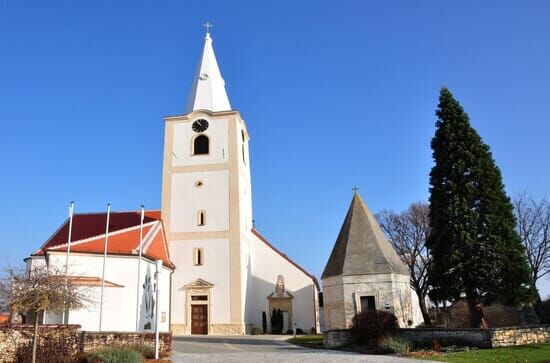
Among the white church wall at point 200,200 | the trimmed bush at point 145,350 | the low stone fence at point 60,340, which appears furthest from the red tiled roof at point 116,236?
the trimmed bush at point 145,350

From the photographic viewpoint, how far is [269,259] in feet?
119

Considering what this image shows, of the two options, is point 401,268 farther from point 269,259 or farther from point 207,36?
point 207,36

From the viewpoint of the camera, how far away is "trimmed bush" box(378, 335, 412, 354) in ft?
60.1

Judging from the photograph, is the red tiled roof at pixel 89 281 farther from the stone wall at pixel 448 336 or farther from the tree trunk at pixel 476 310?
the tree trunk at pixel 476 310

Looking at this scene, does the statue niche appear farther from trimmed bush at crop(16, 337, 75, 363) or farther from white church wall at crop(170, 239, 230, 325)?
trimmed bush at crop(16, 337, 75, 363)

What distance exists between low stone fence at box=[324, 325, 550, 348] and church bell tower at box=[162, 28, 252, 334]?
14.8m

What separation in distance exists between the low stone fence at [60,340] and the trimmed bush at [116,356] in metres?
1.72

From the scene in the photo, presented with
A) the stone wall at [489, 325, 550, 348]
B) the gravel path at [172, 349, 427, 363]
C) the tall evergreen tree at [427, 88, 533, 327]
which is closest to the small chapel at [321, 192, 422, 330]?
the tall evergreen tree at [427, 88, 533, 327]

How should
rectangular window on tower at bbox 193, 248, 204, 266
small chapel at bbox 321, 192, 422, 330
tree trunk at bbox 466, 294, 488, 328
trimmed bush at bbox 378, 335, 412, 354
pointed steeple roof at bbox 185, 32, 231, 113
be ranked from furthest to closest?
pointed steeple roof at bbox 185, 32, 231, 113
rectangular window on tower at bbox 193, 248, 204, 266
small chapel at bbox 321, 192, 422, 330
tree trunk at bbox 466, 294, 488, 328
trimmed bush at bbox 378, 335, 412, 354

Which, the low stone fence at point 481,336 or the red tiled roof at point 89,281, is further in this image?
the red tiled roof at point 89,281

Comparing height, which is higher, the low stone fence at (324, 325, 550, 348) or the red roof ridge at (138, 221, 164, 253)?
the red roof ridge at (138, 221, 164, 253)

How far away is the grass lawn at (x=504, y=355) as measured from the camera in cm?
1466

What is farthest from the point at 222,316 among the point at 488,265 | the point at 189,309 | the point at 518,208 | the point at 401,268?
the point at 518,208

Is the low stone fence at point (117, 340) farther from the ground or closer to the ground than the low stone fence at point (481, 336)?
farther from the ground
